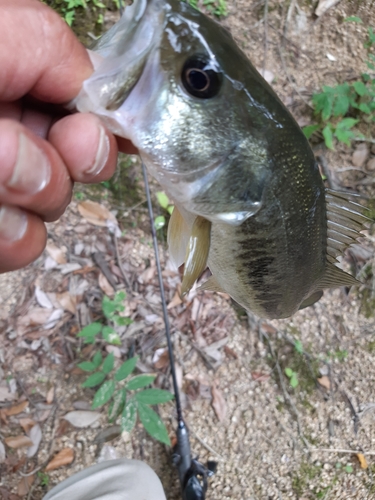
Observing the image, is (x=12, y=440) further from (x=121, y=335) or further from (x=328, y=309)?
(x=328, y=309)

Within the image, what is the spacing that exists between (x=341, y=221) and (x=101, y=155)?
2.90ft

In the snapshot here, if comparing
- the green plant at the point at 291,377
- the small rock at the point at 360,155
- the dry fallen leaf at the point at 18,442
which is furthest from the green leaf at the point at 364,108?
the dry fallen leaf at the point at 18,442

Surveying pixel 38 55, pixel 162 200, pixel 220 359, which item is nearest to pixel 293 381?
pixel 220 359

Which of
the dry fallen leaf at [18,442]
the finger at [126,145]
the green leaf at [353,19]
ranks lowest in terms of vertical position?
the dry fallen leaf at [18,442]

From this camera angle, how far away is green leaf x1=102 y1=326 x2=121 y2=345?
2.14 meters

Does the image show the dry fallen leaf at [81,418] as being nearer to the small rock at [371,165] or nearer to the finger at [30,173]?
the finger at [30,173]

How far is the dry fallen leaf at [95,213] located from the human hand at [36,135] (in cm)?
Answer: 143

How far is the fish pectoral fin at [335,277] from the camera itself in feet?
4.71

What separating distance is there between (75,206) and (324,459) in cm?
243

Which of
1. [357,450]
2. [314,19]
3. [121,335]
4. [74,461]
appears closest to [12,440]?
[74,461]

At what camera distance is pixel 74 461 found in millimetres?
2221

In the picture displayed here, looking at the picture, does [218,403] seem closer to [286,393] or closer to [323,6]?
[286,393]

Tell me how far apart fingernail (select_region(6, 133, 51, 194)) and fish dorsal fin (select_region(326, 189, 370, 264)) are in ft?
2.95

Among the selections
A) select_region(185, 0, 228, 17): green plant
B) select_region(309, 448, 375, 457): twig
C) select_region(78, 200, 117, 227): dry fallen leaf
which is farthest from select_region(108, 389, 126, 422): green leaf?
select_region(185, 0, 228, 17): green plant
